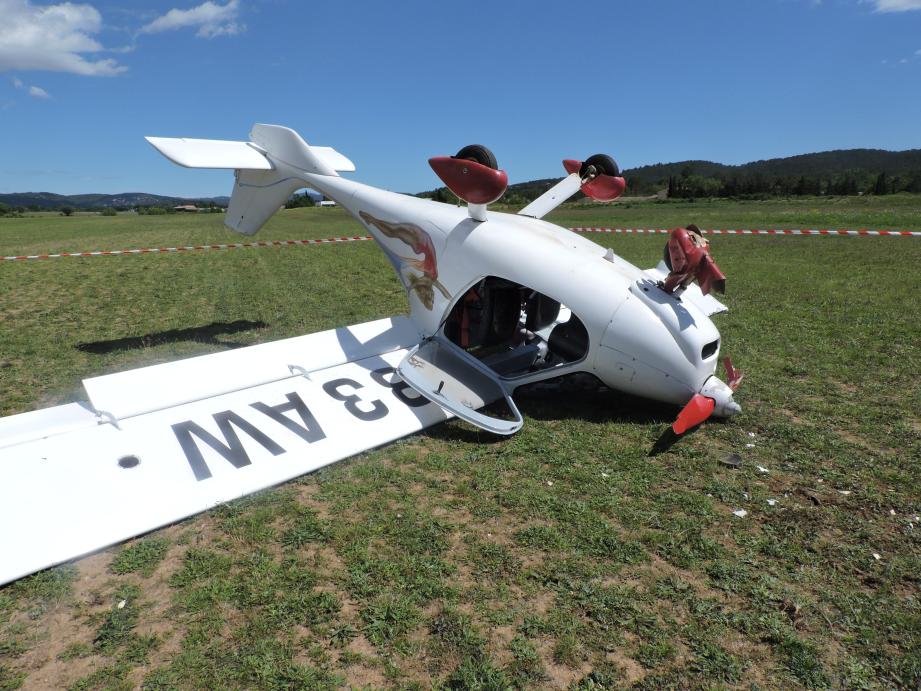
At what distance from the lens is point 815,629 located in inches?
124

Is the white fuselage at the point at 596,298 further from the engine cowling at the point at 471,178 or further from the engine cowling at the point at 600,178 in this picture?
the engine cowling at the point at 600,178

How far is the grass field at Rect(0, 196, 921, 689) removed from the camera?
2938mm

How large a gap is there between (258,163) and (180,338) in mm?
3367

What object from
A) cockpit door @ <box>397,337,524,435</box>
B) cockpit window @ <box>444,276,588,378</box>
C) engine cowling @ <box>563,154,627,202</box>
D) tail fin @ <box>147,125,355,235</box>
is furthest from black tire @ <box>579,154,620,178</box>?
tail fin @ <box>147,125,355,235</box>

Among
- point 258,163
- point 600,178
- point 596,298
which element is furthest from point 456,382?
point 258,163

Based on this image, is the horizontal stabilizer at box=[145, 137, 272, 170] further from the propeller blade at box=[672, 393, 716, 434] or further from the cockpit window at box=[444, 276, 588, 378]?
the propeller blade at box=[672, 393, 716, 434]

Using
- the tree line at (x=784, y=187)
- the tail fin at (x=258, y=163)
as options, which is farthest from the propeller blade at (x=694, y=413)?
the tree line at (x=784, y=187)

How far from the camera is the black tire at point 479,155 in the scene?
634 cm

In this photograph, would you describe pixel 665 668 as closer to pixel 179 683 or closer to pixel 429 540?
pixel 429 540

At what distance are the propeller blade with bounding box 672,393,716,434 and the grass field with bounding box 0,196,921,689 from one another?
39 cm

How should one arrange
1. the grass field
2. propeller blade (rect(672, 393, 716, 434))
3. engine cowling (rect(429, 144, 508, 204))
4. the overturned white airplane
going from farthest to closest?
engine cowling (rect(429, 144, 508, 204)) < propeller blade (rect(672, 393, 716, 434)) < the overturned white airplane < the grass field

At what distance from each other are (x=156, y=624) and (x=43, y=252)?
25.6m

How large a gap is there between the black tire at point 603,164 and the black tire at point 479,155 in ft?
6.42

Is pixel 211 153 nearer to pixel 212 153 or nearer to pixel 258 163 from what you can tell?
pixel 212 153
